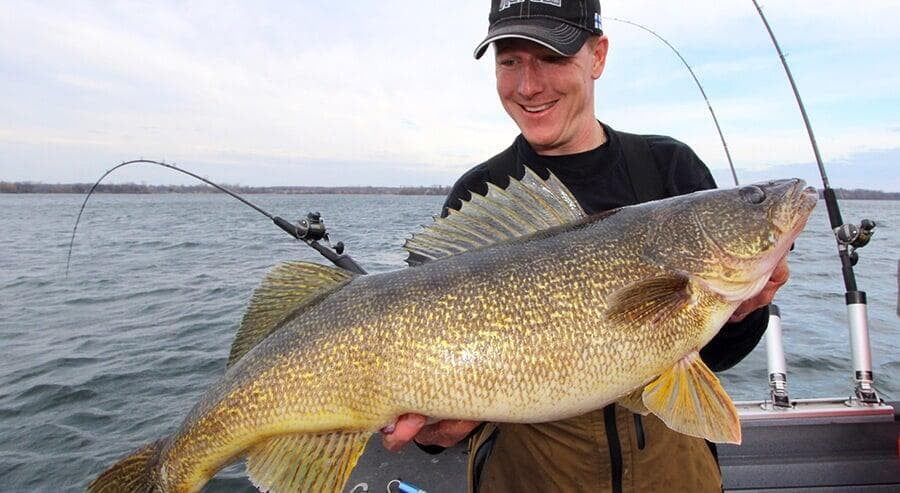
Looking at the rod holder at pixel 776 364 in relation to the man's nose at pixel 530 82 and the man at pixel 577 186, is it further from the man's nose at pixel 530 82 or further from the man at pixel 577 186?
the man's nose at pixel 530 82

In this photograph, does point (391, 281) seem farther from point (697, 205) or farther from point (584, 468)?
point (697, 205)

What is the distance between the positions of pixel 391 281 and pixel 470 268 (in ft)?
1.18

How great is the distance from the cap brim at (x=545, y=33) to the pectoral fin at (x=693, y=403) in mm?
1610

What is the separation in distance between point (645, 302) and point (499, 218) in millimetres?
771

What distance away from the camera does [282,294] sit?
273 centimetres

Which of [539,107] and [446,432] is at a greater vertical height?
[539,107]

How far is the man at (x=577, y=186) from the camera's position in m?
2.52

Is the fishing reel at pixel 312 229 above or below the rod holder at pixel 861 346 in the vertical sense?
above

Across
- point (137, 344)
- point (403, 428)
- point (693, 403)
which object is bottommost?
point (137, 344)

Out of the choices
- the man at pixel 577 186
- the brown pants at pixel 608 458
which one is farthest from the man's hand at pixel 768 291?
the brown pants at pixel 608 458

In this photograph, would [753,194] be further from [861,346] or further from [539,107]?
[861,346]

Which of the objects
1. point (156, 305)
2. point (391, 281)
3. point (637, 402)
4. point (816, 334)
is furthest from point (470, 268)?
point (156, 305)

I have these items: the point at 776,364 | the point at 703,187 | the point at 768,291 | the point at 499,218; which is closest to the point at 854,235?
the point at 776,364

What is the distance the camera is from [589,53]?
3.06 meters
